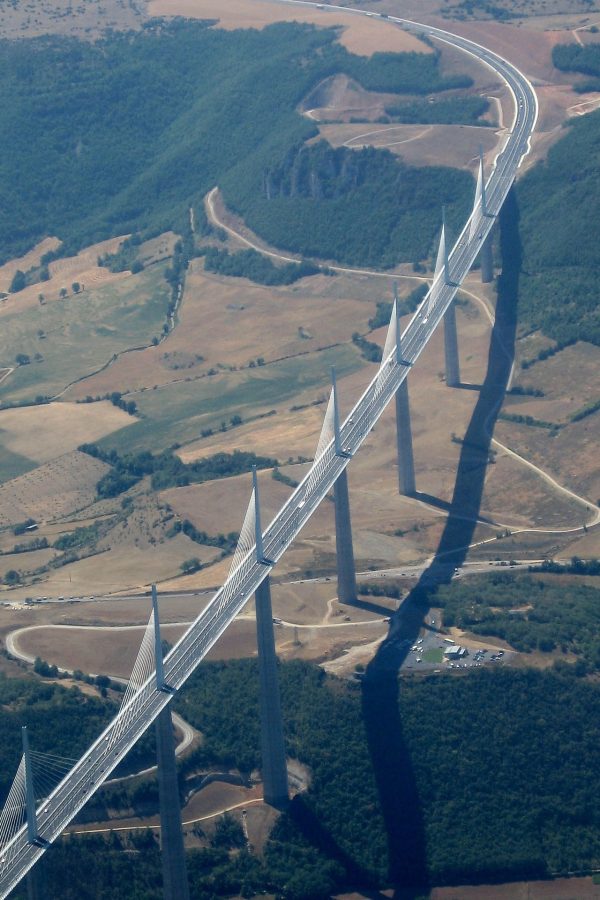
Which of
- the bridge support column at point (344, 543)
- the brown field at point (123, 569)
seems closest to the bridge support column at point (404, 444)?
the brown field at point (123, 569)

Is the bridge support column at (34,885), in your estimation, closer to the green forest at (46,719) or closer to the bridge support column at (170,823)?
the bridge support column at (170,823)

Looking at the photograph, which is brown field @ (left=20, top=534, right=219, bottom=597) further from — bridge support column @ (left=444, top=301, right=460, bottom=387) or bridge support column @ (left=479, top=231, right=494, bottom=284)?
bridge support column @ (left=479, top=231, right=494, bottom=284)

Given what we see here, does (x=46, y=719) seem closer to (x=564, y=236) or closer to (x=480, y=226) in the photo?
(x=480, y=226)

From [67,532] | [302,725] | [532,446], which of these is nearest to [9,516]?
[67,532]

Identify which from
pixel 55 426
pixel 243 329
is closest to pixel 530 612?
pixel 55 426

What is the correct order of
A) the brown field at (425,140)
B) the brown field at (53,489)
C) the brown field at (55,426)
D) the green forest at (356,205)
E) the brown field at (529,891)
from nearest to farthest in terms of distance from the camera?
the brown field at (529,891)
the brown field at (53,489)
the brown field at (55,426)
the green forest at (356,205)
the brown field at (425,140)

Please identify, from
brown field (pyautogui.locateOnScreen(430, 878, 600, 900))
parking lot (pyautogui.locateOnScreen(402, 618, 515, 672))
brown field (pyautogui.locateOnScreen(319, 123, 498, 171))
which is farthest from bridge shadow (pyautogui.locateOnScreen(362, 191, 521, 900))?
brown field (pyautogui.locateOnScreen(319, 123, 498, 171))
